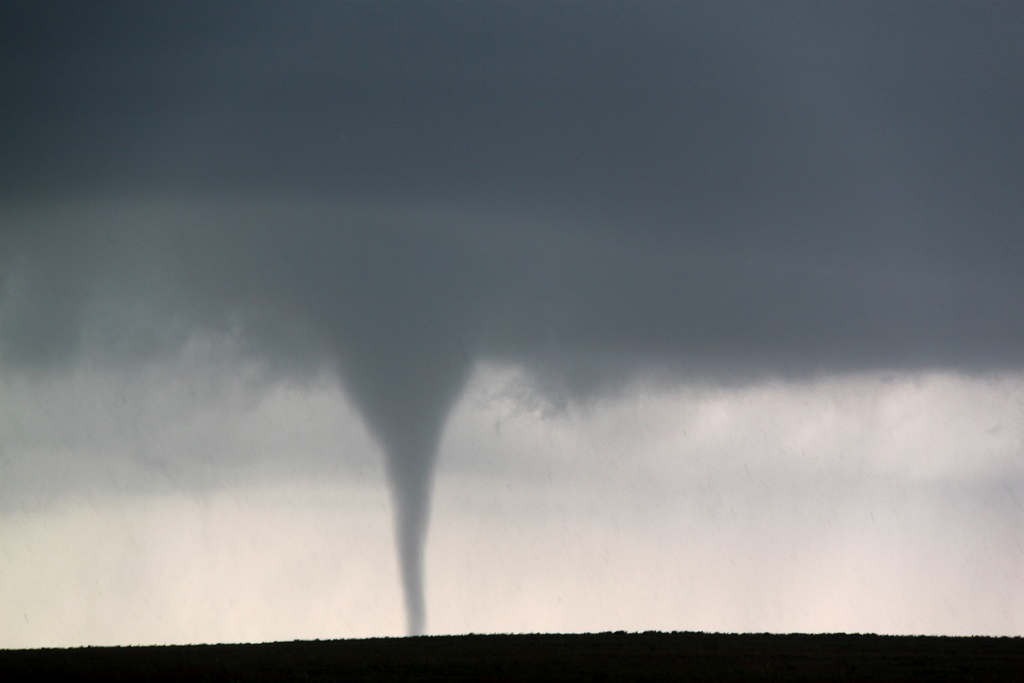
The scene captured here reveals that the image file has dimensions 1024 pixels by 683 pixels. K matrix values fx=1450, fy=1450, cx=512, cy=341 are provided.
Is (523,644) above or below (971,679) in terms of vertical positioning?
above

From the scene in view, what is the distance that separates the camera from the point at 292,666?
59.5 metres

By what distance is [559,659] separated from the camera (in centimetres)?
5888

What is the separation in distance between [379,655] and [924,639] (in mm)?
25069

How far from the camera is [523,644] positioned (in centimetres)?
6681

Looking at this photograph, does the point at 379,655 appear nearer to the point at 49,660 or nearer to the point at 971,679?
the point at 49,660

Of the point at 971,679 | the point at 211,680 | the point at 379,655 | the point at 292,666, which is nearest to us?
the point at 971,679

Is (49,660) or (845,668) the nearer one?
(845,668)

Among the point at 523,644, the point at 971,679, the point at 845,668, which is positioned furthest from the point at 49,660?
the point at 971,679

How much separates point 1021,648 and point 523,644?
71.3 feet

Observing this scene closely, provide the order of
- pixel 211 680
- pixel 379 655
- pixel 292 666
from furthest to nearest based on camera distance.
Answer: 1. pixel 379 655
2. pixel 292 666
3. pixel 211 680

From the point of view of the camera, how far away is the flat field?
53.1m

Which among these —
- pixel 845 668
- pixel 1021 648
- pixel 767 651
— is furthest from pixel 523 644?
pixel 1021 648

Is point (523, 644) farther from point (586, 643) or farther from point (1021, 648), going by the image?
point (1021, 648)

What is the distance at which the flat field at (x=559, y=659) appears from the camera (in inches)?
2089
